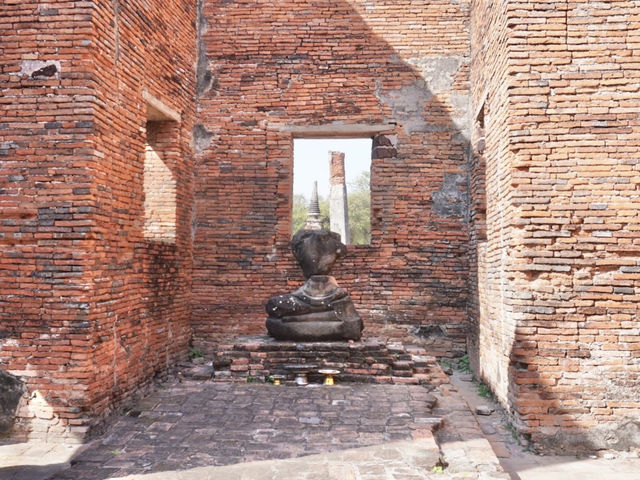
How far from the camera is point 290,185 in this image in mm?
8992

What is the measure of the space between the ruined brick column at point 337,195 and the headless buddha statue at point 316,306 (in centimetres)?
1245

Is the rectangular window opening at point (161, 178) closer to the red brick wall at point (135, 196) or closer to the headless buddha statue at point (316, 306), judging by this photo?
the red brick wall at point (135, 196)

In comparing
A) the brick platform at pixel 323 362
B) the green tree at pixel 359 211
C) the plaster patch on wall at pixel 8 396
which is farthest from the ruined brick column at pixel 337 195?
the plaster patch on wall at pixel 8 396

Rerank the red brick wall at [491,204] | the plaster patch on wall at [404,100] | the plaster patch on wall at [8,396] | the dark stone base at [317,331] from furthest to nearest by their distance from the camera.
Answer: the plaster patch on wall at [404,100], the dark stone base at [317,331], the red brick wall at [491,204], the plaster patch on wall at [8,396]

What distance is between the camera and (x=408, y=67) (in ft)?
29.2

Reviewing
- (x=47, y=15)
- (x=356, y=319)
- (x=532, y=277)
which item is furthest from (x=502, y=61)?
(x=47, y=15)

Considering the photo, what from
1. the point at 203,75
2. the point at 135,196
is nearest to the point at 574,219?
the point at 135,196

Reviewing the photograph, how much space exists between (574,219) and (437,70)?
4189 millimetres

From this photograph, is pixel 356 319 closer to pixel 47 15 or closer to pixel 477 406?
pixel 477 406

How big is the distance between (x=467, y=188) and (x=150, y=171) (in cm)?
473

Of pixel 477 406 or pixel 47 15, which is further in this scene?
pixel 477 406

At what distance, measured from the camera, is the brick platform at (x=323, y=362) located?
6816mm

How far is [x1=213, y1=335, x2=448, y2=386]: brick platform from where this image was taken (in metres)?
6.82

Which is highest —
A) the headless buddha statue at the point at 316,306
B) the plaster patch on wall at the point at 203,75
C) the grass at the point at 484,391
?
the plaster patch on wall at the point at 203,75
